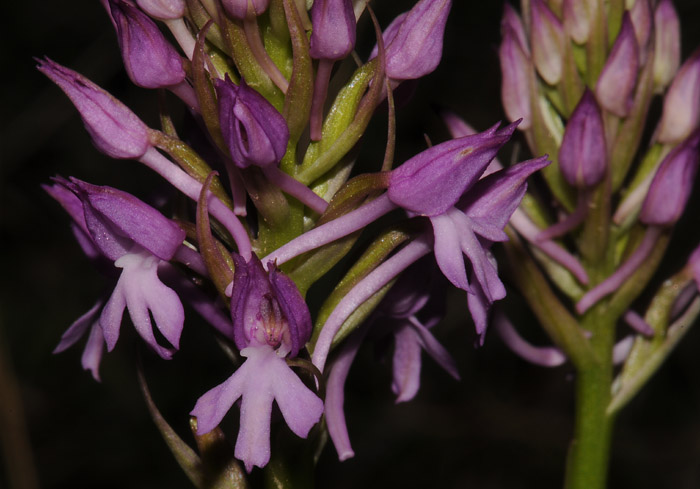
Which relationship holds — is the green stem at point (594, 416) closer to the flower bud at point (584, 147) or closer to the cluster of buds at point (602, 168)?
the cluster of buds at point (602, 168)

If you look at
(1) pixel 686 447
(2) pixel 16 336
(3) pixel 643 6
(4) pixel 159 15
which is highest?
(4) pixel 159 15

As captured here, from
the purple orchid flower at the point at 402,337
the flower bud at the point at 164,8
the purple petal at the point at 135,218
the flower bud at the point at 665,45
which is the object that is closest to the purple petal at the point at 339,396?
the purple orchid flower at the point at 402,337

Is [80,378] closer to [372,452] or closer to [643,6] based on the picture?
[372,452]

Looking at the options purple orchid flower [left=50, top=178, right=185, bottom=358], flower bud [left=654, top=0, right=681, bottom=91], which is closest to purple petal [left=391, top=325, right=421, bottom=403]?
purple orchid flower [left=50, top=178, right=185, bottom=358]

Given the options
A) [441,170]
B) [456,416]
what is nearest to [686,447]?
[456,416]

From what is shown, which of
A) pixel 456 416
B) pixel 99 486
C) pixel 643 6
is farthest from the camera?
pixel 456 416

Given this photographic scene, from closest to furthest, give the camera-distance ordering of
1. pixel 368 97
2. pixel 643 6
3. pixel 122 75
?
pixel 368 97, pixel 643 6, pixel 122 75

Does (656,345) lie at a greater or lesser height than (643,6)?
lesser
